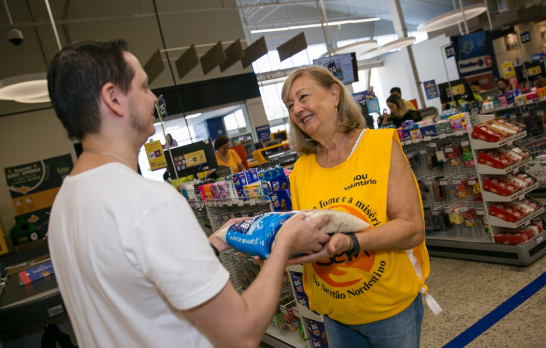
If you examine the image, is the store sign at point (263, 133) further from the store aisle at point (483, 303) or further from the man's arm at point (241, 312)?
the man's arm at point (241, 312)

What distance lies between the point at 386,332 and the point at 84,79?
137cm

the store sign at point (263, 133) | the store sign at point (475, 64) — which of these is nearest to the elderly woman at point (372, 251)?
the store sign at point (263, 133)

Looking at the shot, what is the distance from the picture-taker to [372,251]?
1.52 meters

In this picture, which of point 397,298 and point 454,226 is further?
point 454,226

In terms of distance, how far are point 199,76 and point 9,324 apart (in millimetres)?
12092

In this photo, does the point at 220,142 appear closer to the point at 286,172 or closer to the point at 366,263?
the point at 286,172

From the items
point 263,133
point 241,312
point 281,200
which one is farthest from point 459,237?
point 263,133

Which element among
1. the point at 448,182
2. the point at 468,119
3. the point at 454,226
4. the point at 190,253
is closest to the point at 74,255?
the point at 190,253

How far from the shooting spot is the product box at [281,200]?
2.57 metres

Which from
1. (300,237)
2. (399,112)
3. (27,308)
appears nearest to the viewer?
(300,237)

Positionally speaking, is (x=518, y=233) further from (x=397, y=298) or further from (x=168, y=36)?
(x=168, y=36)

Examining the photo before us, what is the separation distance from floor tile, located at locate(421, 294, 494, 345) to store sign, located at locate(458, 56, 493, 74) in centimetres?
1473

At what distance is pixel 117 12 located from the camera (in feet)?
41.5

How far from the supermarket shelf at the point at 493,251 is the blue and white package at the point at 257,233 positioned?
3.38m
